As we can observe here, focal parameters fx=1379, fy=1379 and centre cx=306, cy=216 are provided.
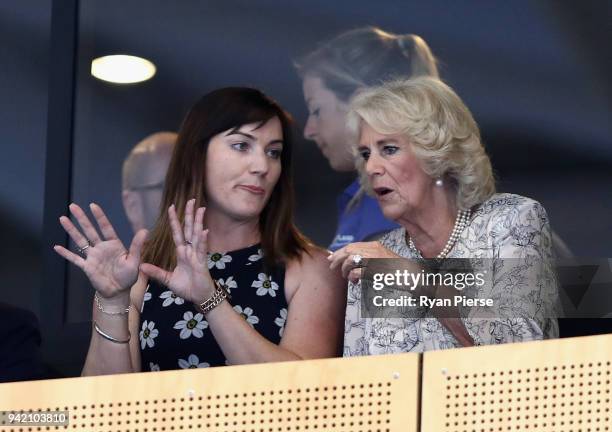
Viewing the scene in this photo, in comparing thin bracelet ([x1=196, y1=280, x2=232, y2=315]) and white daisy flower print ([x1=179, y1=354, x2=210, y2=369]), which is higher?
thin bracelet ([x1=196, y1=280, x2=232, y2=315])

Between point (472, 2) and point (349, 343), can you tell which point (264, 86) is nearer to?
point (472, 2)

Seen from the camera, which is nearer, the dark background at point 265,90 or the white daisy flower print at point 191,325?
the white daisy flower print at point 191,325

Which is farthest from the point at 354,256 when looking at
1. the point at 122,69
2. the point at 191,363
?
the point at 122,69

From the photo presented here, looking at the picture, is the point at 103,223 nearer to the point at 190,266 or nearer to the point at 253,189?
the point at 190,266

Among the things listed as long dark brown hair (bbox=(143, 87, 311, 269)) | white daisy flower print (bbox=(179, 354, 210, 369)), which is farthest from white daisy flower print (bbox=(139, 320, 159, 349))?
long dark brown hair (bbox=(143, 87, 311, 269))

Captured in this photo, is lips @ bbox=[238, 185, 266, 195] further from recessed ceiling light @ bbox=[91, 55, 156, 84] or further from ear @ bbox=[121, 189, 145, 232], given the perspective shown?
recessed ceiling light @ bbox=[91, 55, 156, 84]

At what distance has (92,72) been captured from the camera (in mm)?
4902

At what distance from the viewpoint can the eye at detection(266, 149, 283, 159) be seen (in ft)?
13.8

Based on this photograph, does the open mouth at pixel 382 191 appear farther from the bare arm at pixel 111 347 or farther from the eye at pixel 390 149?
the bare arm at pixel 111 347

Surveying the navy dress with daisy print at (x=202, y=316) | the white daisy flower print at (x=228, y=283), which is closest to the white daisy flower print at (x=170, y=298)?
the navy dress with daisy print at (x=202, y=316)

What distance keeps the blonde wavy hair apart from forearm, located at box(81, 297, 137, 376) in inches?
36.7

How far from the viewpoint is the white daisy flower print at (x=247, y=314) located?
12.8ft

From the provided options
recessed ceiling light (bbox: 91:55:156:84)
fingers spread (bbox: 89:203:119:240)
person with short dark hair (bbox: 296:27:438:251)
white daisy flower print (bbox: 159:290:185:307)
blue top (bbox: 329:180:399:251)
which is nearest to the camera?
fingers spread (bbox: 89:203:119:240)

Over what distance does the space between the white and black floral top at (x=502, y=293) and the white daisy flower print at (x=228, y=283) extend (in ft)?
1.23
